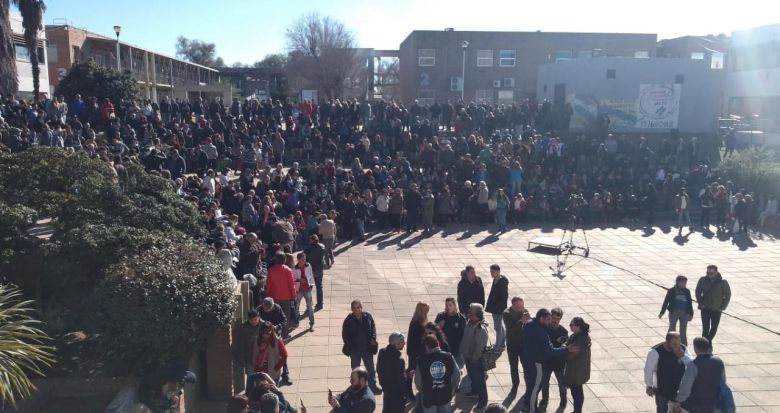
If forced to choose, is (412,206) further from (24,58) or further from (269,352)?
(24,58)

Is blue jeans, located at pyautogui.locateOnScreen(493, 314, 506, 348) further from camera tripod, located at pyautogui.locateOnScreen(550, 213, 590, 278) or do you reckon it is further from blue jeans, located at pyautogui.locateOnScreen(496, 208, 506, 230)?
blue jeans, located at pyautogui.locateOnScreen(496, 208, 506, 230)

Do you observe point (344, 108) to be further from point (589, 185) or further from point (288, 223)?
point (288, 223)

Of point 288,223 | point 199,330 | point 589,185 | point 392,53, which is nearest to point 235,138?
point 288,223

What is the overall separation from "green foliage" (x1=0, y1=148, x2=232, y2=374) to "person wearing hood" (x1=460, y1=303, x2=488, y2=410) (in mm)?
2908

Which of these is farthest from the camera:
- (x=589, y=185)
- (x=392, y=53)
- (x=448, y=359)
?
(x=392, y=53)

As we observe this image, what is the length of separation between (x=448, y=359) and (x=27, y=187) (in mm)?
6737

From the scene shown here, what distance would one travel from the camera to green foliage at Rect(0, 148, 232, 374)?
675 cm

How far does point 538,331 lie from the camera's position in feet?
24.1

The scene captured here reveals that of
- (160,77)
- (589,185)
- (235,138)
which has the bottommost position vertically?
(589,185)

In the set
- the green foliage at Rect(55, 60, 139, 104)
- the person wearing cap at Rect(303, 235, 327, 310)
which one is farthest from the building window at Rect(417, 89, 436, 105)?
the person wearing cap at Rect(303, 235, 327, 310)

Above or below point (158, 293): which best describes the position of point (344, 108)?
above

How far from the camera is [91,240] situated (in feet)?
24.9

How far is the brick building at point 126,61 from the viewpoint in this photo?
4144 cm

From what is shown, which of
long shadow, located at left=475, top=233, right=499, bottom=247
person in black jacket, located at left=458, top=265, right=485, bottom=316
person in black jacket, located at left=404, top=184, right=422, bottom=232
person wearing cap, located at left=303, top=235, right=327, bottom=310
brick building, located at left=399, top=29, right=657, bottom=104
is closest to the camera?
person in black jacket, located at left=458, top=265, right=485, bottom=316
